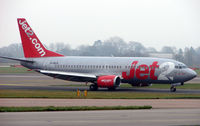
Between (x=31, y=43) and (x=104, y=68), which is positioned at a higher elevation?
(x=31, y=43)

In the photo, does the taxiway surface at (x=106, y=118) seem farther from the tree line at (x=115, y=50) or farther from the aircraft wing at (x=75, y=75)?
the tree line at (x=115, y=50)

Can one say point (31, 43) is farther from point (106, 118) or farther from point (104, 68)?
point (106, 118)

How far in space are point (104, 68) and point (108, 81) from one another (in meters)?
4.33

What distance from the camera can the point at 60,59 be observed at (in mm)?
53688

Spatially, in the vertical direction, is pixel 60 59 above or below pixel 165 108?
above

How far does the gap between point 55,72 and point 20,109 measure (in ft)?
81.1

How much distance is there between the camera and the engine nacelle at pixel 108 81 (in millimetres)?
46441

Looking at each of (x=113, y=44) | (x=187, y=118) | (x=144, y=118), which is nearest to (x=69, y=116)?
(x=144, y=118)

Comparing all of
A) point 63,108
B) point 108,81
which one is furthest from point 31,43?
point 63,108

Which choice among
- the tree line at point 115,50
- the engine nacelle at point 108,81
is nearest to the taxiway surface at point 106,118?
the engine nacelle at point 108,81

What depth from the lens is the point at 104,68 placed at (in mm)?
50719

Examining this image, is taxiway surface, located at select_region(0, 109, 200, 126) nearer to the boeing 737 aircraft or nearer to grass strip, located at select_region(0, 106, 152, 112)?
grass strip, located at select_region(0, 106, 152, 112)

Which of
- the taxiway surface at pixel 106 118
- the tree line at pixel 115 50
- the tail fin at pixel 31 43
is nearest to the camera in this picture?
the taxiway surface at pixel 106 118

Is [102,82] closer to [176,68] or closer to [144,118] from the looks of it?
[176,68]
